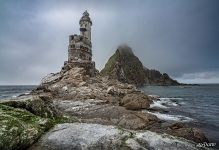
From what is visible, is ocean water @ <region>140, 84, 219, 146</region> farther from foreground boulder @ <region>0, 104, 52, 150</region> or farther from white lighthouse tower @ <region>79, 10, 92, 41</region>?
white lighthouse tower @ <region>79, 10, 92, 41</region>

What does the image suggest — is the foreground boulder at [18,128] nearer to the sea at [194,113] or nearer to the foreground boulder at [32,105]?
the foreground boulder at [32,105]

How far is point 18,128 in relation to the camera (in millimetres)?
11953

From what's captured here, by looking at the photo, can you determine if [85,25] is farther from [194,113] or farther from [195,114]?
[195,114]

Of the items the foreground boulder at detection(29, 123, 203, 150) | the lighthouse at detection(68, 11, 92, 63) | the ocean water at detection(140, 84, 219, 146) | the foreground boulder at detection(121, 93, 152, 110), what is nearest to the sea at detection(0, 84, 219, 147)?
the ocean water at detection(140, 84, 219, 146)

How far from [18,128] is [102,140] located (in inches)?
160

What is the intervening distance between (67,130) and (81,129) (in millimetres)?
733

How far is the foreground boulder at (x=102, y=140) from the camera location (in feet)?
39.6

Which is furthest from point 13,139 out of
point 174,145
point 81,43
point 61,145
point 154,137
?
point 81,43

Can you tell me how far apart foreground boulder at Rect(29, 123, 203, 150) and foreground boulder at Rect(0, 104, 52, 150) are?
1.42ft

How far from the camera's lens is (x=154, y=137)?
1309cm

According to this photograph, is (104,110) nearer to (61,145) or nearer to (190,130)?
(190,130)

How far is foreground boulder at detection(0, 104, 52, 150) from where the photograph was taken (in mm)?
11266

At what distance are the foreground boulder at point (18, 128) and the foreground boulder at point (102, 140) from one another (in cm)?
43

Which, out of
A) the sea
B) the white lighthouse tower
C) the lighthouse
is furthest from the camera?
the white lighthouse tower
